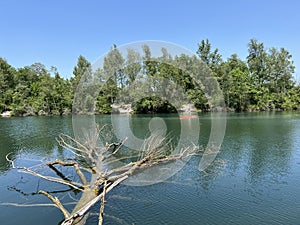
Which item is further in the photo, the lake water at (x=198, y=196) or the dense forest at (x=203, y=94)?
the dense forest at (x=203, y=94)

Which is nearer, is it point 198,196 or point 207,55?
point 198,196

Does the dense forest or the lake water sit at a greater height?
the dense forest

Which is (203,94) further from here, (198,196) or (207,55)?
(198,196)

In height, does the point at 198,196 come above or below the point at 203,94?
below

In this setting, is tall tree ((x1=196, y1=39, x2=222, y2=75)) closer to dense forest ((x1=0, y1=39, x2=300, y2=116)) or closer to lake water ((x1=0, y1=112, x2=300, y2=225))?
dense forest ((x1=0, y1=39, x2=300, y2=116))

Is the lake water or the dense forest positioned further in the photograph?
the dense forest

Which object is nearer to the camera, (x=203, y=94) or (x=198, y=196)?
(x=198, y=196)

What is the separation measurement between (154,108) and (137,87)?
42.2 feet

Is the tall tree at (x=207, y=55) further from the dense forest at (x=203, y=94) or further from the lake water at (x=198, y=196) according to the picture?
the lake water at (x=198, y=196)

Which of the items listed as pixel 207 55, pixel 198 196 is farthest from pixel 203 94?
pixel 198 196

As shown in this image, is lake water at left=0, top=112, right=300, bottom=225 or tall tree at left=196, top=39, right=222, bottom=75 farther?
tall tree at left=196, top=39, right=222, bottom=75

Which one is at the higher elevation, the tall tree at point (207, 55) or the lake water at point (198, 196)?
the tall tree at point (207, 55)

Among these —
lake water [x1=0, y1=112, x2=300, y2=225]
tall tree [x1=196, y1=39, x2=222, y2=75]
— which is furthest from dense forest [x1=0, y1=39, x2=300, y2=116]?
lake water [x1=0, y1=112, x2=300, y2=225]

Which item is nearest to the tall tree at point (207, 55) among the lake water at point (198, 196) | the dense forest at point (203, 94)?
the dense forest at point (203, 94)
